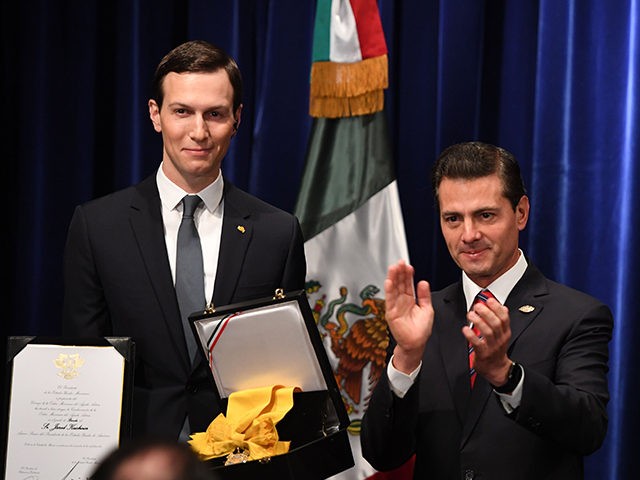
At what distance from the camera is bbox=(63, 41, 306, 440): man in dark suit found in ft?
8.12

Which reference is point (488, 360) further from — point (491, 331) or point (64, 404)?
point (64, 404)

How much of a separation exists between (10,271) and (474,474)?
2700mm

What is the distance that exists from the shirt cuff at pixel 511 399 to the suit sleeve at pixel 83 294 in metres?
1.06

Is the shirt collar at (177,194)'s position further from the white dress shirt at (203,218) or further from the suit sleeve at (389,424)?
the suit sleeve at (389,424)

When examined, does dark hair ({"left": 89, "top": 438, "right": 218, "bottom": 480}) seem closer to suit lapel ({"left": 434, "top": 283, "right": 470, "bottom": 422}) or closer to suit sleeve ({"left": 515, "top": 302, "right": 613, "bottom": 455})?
suit sleeve ({"left": 515, "top": 302, "right": 613, "bottom": 455})

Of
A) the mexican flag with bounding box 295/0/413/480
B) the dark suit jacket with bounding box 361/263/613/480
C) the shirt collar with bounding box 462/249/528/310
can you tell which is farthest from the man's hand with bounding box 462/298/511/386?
the mexican flag with bounding box 295/0/413/480

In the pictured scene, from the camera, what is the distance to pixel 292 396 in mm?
2242

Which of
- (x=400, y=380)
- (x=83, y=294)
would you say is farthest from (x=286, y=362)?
(x=83, y=294)

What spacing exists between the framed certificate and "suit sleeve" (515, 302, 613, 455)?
94 centimetres

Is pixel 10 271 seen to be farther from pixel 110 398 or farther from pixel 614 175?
pixel 614 175

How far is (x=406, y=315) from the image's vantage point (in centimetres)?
212

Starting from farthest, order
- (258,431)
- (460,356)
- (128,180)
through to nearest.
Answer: (128,180) < (460,356) < (258,431)

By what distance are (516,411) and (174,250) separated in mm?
1005

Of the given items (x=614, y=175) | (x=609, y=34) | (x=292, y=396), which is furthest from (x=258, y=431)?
(x=609, y=34)
